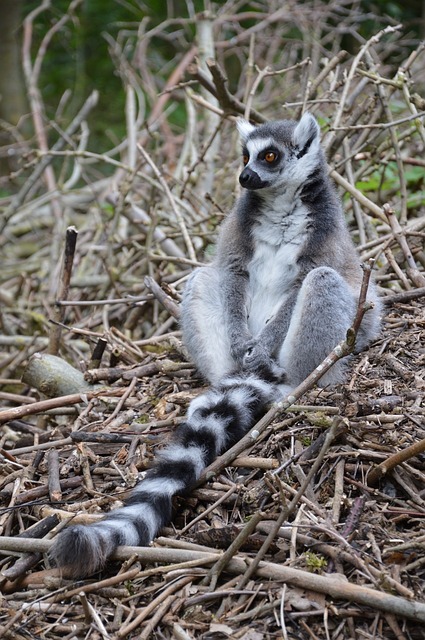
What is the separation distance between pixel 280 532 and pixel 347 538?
0.79ft

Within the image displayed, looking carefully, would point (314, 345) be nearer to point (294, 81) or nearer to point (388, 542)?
point (388, 542)

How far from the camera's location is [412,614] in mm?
2307

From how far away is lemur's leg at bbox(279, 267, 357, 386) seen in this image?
3.86 meters

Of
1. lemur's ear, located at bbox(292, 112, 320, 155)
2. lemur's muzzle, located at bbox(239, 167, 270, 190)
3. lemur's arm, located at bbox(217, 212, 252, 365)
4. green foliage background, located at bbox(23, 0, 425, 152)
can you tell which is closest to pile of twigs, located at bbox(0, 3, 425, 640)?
lemur's arm, located at bbox(217, 212, 252, 365)

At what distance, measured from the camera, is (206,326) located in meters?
4.32

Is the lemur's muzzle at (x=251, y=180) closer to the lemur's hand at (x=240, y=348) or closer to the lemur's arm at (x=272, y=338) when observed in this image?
the lemur's arm at (x=272, y=338)

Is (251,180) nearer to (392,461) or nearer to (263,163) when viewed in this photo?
(263,163)

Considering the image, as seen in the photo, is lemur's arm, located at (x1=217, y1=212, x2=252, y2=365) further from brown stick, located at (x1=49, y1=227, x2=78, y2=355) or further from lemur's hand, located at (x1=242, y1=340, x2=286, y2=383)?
brown stick, located at (x1=49, y1=227, x2=78, y2=355)

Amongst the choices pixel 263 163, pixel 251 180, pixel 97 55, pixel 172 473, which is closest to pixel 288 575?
pixel 172 473

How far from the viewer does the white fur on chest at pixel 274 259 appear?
4.28 metres

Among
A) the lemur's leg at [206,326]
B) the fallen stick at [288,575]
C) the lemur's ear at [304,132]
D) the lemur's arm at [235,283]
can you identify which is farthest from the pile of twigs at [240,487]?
the lemur's ear at [304,132]

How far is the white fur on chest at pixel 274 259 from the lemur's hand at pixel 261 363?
272 mm

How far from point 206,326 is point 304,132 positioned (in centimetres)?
131

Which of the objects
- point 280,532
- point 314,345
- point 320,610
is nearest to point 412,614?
point 320,610
